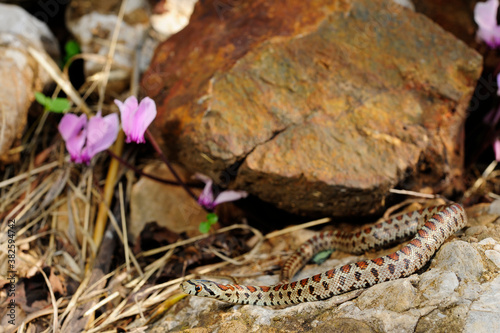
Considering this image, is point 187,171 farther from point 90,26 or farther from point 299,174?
point 90,26

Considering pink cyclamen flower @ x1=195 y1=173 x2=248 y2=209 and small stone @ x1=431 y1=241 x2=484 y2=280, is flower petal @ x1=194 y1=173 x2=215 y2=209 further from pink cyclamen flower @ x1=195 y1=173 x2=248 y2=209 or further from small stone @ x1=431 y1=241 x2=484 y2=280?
small stone @ x1=431 y1=241 x2=484 y2=280

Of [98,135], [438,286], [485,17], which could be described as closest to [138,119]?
[98,135]

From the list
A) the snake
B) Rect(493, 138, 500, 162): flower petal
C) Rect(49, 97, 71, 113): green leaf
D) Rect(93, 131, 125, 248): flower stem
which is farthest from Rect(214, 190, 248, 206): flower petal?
Rect(493, 138, 500, 162): flower petal

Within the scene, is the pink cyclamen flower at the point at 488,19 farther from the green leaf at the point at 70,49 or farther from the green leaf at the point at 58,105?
the green leaf at the point at 70,49

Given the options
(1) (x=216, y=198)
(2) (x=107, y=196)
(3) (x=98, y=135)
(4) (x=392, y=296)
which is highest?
(3) (x=98, y=135)

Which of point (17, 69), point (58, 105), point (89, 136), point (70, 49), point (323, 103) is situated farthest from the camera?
point (70, 49)

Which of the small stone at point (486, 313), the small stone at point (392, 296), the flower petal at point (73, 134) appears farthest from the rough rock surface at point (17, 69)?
Answer: the small stone at point (486, 313)

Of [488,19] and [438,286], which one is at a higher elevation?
[488,19]

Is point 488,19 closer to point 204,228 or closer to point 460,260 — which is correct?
point 460,260
